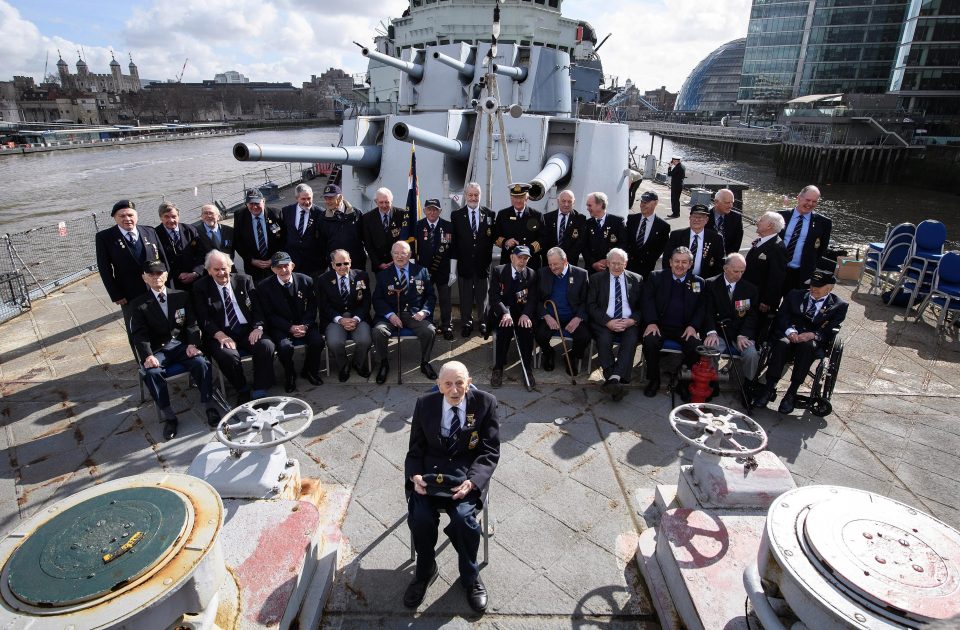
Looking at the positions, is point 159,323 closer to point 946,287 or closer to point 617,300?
point 617,300

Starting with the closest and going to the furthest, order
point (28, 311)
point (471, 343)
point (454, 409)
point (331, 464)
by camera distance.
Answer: point (454, 409)
point (331, 464)
point (471, 343)
point (28, 311)

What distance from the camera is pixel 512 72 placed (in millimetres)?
8039

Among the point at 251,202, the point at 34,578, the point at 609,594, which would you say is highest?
the point at 251,202

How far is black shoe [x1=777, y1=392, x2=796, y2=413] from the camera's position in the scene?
15.0 feet

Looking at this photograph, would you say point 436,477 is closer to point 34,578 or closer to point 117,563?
point 117,563

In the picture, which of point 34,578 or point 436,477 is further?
point 436,477

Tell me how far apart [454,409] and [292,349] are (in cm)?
244

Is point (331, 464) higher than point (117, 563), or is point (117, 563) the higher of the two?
point (117, 563)

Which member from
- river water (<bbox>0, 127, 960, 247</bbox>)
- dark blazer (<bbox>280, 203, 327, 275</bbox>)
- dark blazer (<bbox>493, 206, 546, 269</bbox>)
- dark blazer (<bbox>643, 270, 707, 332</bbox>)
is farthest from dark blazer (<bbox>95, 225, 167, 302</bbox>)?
river water (<bbox>0, 127, 960, 247</bbox>)

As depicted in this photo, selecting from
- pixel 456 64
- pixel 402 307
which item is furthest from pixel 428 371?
pixel 456 64

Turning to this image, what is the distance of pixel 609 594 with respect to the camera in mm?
2803

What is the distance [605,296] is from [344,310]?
2522 mm

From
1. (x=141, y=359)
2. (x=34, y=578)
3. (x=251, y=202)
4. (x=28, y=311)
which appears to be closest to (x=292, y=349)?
(x=141, y=359)

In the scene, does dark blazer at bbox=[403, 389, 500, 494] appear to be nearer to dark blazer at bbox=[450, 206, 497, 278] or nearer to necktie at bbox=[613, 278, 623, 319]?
necktie at bbox=[613, 278, 623, 319]
